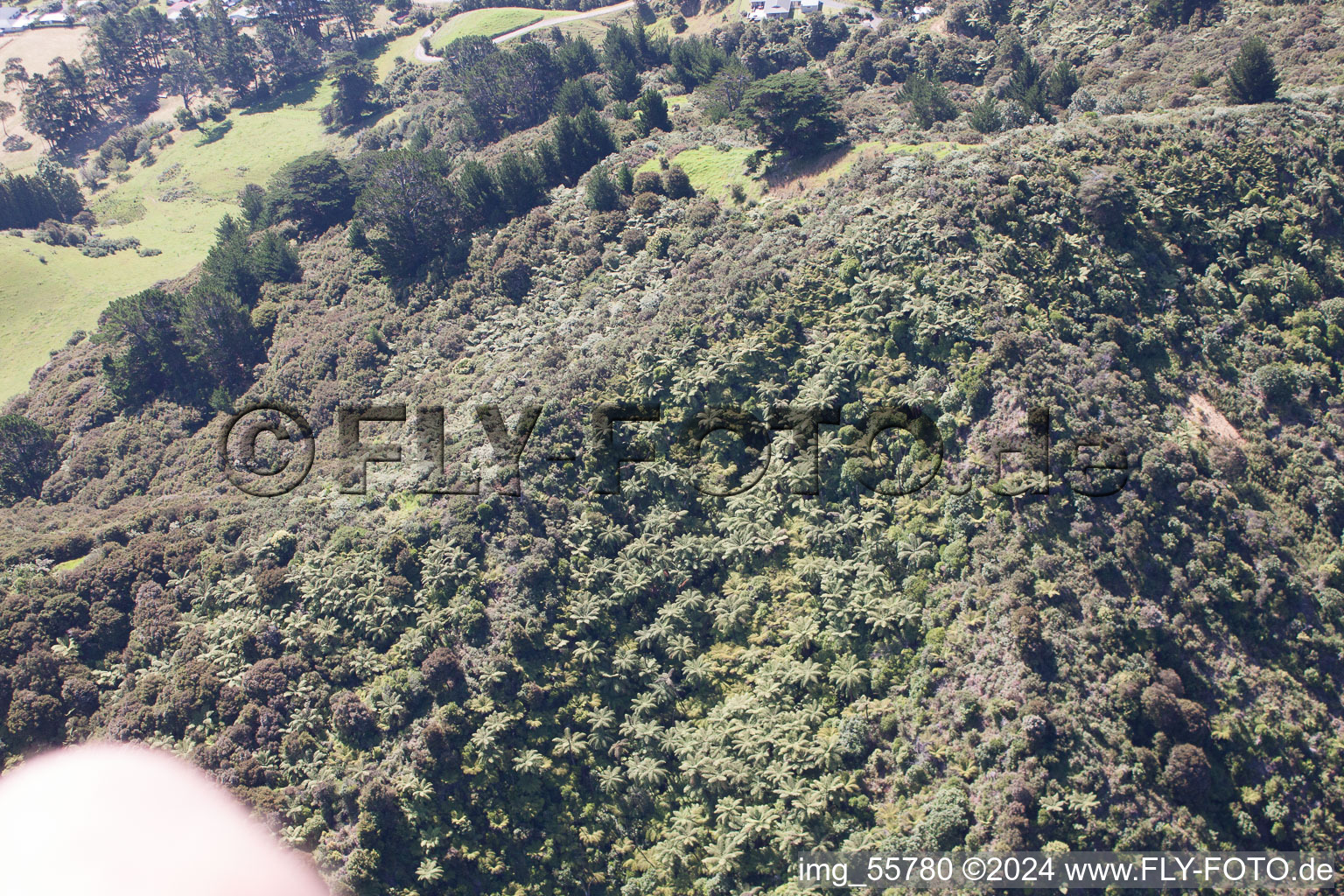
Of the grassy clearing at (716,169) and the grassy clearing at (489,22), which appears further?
the grassy clearing at (489,22)

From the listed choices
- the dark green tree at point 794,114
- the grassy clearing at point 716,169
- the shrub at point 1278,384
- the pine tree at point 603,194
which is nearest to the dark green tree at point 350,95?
the grassy clearing at point 716,169

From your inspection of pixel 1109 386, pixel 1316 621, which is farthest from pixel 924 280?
pixel 1316 621

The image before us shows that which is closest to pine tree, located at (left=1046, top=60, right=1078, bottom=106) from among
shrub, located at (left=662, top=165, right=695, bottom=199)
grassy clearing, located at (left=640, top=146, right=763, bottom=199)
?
grassy clearing, located at (left=640, top=146, right=763, bottom=199)

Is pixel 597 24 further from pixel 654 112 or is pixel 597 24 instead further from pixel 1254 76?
pixel 1254 76

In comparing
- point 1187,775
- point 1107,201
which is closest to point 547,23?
point 1107,201

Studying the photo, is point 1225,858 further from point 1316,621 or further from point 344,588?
point 344,588

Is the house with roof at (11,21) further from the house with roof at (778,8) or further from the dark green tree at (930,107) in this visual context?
the dark green tree at (930,107)
